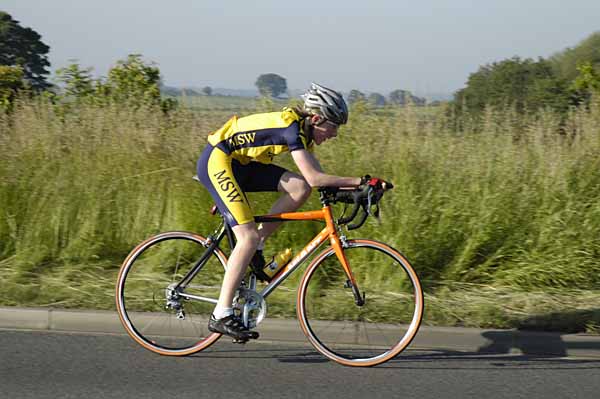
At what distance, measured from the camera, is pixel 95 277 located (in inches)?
287

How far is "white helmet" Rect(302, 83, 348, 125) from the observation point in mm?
5293

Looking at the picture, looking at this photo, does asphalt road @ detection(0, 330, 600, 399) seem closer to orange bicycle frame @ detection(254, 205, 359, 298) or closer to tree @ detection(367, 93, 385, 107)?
orange bicycle frame @ detection(254, 205, 359, 298)

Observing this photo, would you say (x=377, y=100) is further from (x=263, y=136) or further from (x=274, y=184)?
(x=263, y=136)

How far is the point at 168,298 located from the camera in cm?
588

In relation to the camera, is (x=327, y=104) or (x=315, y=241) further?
(x=315, y=241)

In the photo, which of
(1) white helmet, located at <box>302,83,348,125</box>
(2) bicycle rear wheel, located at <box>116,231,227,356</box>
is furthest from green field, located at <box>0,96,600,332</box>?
(1) white helmet, located at <box>302,83,348,125</box>

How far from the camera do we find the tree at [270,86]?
9.39 metres

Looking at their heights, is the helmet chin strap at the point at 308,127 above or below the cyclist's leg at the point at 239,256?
above

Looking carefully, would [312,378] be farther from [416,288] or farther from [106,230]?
[106,230]

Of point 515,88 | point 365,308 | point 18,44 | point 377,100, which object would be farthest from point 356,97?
point 18,44

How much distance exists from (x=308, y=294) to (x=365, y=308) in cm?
42

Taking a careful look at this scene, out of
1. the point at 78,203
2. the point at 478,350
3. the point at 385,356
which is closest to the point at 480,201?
the point at 478,350

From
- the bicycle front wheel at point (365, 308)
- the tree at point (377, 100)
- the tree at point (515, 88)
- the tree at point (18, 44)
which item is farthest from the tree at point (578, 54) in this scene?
the bicycle front wheel at point (365, 308)

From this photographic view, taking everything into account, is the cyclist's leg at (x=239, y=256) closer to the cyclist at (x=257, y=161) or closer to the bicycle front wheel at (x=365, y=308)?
the cyclist at (x=257, y=161)
